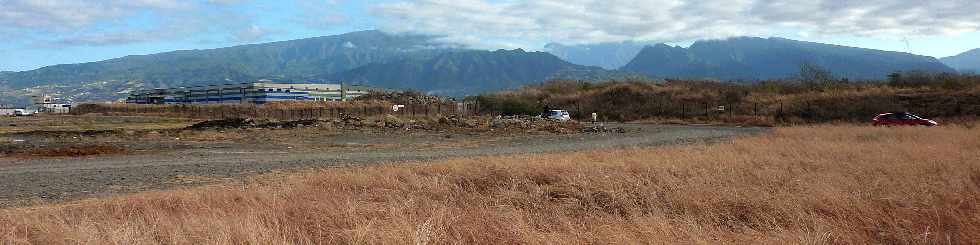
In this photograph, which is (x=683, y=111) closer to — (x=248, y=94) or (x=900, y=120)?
Answer: (x=900, y=120)

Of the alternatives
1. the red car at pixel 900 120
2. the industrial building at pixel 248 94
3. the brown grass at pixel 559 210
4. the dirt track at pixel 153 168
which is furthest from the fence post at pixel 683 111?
the industrial building at pixel 248 94

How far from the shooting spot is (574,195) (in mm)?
9484

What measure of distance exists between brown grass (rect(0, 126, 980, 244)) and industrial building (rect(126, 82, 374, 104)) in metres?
154

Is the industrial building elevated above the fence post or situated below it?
above

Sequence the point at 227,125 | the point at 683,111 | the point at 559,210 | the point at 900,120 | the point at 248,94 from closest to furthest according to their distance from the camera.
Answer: the point at 559,210 → the point at 900,120 → the point at 227,125 → the point at 683,111 → the point at 248,94

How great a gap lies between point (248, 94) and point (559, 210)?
16639 centimetres

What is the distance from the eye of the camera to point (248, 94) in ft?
536

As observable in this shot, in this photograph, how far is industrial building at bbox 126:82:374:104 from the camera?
532 ft

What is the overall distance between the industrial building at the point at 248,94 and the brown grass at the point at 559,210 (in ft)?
504

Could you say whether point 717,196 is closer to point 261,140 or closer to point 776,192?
point 776,192

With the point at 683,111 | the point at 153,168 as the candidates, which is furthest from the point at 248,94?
the point at 153,168

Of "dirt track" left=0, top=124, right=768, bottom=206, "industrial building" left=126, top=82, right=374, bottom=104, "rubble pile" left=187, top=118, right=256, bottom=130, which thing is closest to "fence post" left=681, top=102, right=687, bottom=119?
Result: "dirt track" left=0, top=124, right=768, bottom=206

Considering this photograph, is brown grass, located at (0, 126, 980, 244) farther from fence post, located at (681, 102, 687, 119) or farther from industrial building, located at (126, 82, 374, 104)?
industrial building, located at (126, 82, 374, 104)

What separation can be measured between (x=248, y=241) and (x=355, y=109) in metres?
80.0
